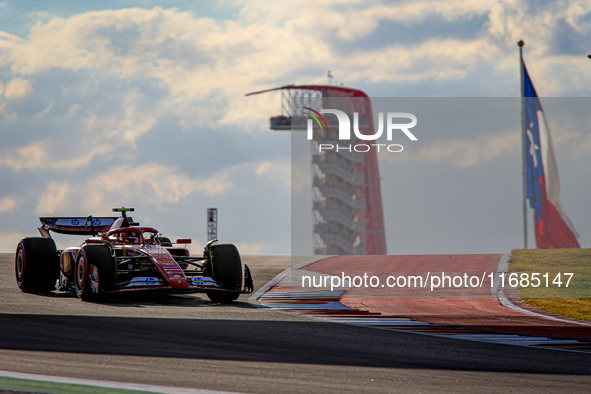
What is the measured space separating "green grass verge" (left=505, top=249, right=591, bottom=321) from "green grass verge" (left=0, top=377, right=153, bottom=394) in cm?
943

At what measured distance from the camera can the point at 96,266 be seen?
41.7 feet

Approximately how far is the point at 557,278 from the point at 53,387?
53.4ft

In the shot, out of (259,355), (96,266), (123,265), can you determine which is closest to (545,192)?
(123,265)

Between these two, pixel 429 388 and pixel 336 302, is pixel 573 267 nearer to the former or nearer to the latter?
pixel 336 302

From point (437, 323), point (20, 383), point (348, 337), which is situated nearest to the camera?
point (20, 383)

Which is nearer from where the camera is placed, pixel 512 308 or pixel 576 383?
pixel 576 383

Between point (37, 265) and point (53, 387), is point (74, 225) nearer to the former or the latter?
point (37, 265)

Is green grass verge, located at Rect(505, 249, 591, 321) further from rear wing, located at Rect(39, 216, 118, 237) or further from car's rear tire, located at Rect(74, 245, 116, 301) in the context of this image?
rear wing, located at Rect(39, 216, 118, 237)

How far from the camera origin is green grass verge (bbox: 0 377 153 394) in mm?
5492

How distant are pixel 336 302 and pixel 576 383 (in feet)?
26.1

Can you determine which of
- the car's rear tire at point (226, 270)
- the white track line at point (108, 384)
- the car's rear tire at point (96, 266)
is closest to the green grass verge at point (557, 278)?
the car's rear tire at point (226, 270)

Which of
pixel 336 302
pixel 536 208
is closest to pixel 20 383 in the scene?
pixel 336 302

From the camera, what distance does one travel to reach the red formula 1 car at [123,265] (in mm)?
12766

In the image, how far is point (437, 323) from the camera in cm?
1133
